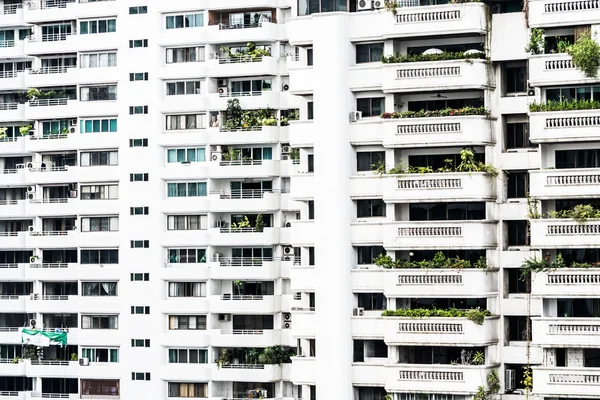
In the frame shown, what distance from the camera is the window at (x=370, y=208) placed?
87.8m

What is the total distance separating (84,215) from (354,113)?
57.3 feet

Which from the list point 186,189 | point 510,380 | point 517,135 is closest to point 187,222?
point 186,189

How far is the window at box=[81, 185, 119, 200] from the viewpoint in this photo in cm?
9913

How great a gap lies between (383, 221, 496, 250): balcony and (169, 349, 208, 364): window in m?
13.7

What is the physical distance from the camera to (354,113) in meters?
87.8

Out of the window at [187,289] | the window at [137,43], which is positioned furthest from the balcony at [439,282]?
the window at [137,43]

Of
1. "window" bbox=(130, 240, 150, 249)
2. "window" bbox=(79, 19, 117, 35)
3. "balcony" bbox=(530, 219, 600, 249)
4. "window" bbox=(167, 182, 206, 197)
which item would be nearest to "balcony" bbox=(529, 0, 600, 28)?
"balcony" bbox=(530, 219, 600, 249)

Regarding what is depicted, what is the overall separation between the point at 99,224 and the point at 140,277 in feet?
11.6

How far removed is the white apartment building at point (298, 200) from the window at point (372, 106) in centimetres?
8

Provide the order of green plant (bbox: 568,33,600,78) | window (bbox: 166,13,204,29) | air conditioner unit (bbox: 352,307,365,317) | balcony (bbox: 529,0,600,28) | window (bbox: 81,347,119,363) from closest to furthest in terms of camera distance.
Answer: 1. green plant (bbox: 568,33,600,78)
2. balcony (bbox: 529,0,600,28)
3. air conditioner unit (bbox: 352,307,365,317)
4. window (bbox: 166,13,204,29)
5. window (bbox: 81,347,119,363)

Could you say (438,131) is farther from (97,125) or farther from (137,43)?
(97,125)

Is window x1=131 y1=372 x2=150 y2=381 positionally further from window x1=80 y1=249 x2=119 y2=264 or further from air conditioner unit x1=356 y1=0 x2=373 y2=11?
air conditioner unit x1=356 y1=0 x2=373 y2=11

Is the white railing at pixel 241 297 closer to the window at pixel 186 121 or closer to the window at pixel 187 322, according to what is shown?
the window at pixel 187 322

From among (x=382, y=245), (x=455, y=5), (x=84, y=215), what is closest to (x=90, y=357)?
(x=84, y=215)
